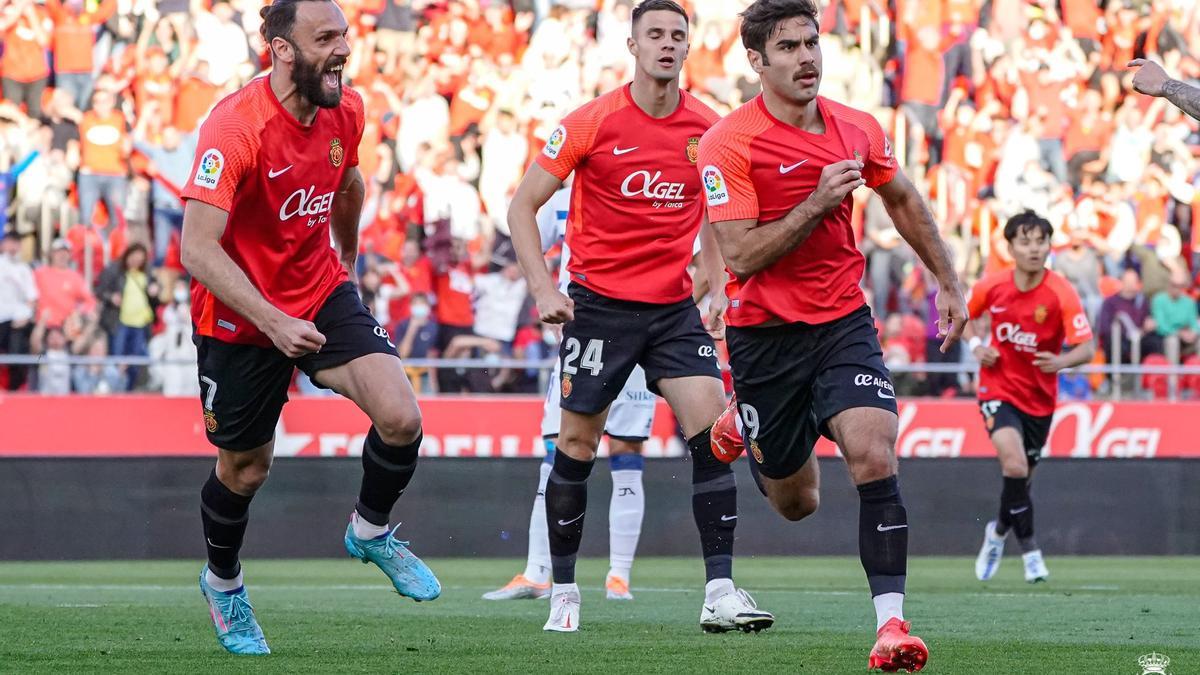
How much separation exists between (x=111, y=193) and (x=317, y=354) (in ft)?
37.9

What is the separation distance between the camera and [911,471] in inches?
597

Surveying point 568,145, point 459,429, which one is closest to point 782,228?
point 568,145

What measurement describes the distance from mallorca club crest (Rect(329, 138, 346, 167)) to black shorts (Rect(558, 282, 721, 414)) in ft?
5.05

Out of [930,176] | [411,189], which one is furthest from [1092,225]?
[411,189]

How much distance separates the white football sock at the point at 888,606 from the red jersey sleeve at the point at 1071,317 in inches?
268

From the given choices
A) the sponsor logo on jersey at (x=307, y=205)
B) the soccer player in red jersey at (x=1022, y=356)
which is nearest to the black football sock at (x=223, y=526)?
the sponsor logo on jersey at (x=307, y=205)

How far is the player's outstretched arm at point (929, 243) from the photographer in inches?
259

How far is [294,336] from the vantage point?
245 inches

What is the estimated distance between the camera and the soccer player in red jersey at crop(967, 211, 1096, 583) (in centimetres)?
1234

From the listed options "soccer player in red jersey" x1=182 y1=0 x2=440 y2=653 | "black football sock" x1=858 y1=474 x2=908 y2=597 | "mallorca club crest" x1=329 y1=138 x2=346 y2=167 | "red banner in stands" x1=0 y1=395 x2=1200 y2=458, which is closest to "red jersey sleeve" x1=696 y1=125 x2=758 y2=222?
"black football sock" x1=858 y1=474 x2=908 y2=597

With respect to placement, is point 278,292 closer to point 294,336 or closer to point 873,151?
point 294,336

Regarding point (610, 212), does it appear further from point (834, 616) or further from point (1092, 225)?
point (1092, 225)

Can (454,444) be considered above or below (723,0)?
below

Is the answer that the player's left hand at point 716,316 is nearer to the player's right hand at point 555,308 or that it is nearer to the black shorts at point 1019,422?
the player's right hand at point 555,308
